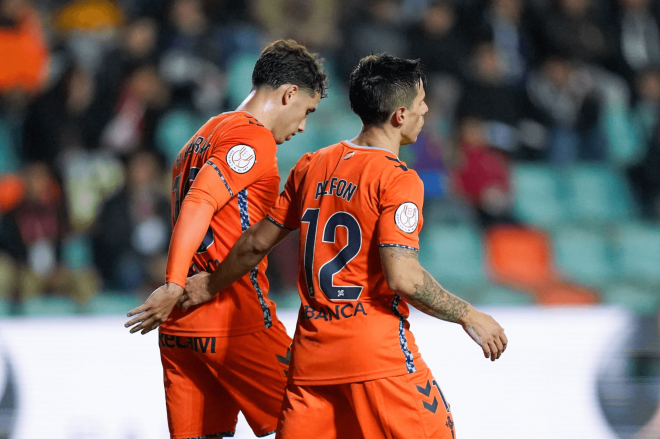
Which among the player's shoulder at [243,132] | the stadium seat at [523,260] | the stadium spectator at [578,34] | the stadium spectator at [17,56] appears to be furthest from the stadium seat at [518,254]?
the stadium spectator at [17,56]

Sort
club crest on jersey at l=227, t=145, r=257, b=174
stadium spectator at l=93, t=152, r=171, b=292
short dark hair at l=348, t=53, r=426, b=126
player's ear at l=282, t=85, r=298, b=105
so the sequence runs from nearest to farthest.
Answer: short dark hair at l=348, t=53, r=426, b=126
club crest on jersey at l=227, t=145, r=257, b=174
player's ear at l=282, t=85, r=298, b=105
stadium spectator at l=93, t=152, r=171, b=292

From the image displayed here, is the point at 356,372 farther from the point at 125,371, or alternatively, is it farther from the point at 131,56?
the point at 131,56

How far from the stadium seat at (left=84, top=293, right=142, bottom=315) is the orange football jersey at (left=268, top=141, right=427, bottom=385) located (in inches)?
154

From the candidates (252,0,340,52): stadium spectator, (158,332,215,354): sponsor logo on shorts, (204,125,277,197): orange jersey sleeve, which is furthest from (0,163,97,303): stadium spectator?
(204,125,277,197): orange jersey sleeve

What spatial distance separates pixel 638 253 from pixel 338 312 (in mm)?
5693

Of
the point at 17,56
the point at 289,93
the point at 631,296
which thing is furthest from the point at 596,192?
the point at 17,56

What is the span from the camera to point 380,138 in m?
2.66

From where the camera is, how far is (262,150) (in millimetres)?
2953

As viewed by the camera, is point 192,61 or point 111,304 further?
point 192,61

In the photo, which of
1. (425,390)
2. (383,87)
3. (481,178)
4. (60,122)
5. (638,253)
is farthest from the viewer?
(60,122)

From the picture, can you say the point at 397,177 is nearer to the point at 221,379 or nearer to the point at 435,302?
the point at 435,302

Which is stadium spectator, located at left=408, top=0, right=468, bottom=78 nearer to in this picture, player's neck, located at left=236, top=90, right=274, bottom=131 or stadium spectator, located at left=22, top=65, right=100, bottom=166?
stadium spectator, located at left=22, top=65, right=100, bottom=166

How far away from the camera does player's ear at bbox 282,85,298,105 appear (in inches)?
124

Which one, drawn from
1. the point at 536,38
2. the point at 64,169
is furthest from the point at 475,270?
the point at 64,169
